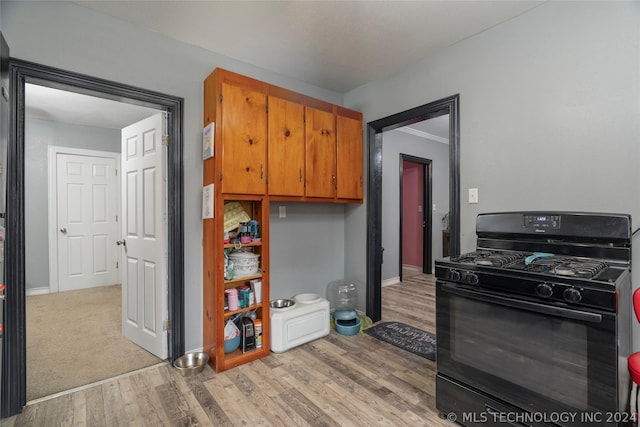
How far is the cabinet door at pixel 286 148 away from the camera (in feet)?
8.27

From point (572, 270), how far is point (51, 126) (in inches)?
244

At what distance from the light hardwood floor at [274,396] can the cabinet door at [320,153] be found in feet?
4.81

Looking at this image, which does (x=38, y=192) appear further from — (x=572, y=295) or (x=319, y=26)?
(x=572, y=295)

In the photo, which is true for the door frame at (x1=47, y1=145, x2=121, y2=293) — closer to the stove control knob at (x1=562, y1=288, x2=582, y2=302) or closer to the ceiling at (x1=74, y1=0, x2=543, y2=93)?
the ceiling at (x1=74, y1=0, x2=543, y2=93)

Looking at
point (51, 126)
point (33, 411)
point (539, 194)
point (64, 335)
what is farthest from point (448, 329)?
point (51, 126)

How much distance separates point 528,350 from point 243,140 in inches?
85.6

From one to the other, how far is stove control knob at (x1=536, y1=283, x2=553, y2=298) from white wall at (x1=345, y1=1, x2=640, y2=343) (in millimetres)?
912

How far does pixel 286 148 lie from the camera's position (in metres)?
2.61

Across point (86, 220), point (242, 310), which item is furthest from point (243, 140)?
point (86, 220)

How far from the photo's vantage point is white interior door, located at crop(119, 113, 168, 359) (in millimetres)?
2420

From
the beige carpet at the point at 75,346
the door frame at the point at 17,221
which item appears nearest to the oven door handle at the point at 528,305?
the beige carpet at the point at 75,346

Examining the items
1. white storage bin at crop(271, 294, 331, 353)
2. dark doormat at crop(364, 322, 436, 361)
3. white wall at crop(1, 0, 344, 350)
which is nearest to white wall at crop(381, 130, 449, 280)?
dark doormat at crop(364, 322, 436, 361)

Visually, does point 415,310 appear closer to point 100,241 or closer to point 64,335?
point 64,335

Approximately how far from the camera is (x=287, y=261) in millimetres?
3164
